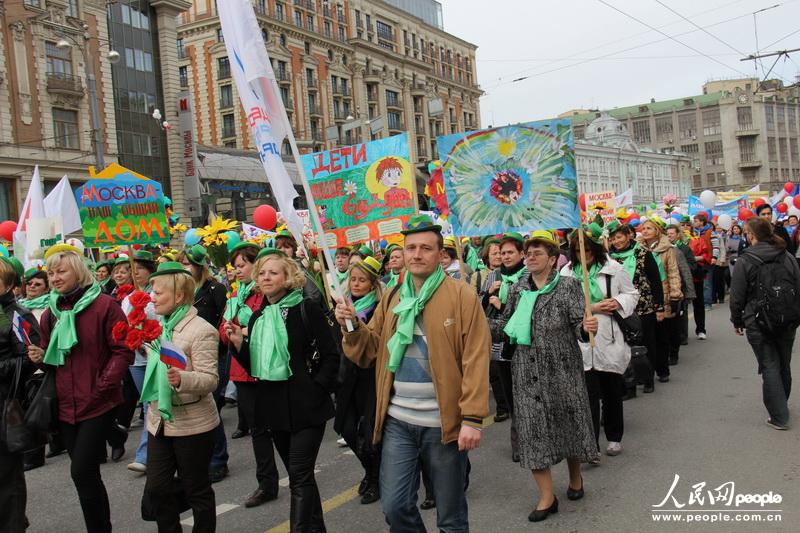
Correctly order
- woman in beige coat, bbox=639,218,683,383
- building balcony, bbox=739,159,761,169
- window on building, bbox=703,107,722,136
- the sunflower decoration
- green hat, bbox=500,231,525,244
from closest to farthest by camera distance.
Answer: green hat, bbox=500,231,525,244, the sunflower decoration, woman in beige coat, bbox=639,218,683,383, window on building, bbox=703,107,722,136, building balcony, bbox=739,159,761,169

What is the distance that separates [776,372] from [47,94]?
35258 millimetres

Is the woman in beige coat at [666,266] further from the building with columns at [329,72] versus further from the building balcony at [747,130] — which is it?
the building balcony at [747,130]

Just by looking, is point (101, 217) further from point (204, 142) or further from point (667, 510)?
point (204, 142)

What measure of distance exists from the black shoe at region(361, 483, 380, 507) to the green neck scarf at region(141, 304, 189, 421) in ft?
5.81

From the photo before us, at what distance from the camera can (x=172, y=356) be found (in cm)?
388

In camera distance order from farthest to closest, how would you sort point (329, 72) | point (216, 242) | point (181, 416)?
1. point (329, 72)
2. point (216, 242)
3. point (181, 416)

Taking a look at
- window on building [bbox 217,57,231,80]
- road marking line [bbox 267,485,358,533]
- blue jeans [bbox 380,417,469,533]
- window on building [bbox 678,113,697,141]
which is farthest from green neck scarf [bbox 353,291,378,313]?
window on building [bbox 678,113,697,141]

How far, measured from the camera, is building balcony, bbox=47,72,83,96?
33.8 meters

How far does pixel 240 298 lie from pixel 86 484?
180 cm

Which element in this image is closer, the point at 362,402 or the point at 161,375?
the point at 161,375

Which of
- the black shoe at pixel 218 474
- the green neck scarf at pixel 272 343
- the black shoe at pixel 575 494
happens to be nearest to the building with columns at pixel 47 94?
the black shoe at pixel 218 474

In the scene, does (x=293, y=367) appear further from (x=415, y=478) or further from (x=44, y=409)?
(x=44, y=409)

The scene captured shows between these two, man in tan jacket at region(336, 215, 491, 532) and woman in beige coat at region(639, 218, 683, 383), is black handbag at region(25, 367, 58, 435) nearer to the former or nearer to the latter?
man in tan jacket at region(336, 215, 491, 532)

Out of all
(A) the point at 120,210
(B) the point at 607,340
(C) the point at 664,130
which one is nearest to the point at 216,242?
(A) the point at 120,210
